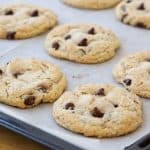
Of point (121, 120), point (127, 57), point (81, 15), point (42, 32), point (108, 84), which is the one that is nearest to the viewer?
point (121, 120)

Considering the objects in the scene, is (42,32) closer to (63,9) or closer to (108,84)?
(63,9)

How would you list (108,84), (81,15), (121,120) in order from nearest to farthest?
(121,120), (108,84), (81,15)

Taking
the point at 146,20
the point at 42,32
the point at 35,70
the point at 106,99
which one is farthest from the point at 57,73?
the point at 146,20

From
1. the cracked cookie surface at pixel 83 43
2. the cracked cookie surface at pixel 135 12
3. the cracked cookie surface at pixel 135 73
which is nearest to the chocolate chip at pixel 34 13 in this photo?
the cracked cookie surface at pixel 83 43

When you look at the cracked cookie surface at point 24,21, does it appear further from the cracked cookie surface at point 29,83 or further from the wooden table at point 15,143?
the wooden table at point 15,143

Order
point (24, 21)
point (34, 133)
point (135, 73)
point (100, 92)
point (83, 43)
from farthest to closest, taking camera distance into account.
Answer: point (24, 21) → point (83, 43) → point (135, 73) → point (100, 92) → point (34, 133)

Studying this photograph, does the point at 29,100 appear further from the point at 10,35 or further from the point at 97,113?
the point at 10,35

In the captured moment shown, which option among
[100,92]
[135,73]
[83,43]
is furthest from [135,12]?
[100,92]
